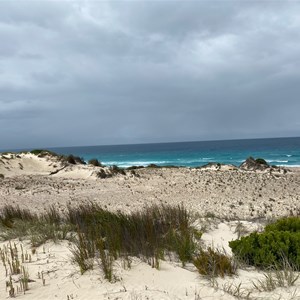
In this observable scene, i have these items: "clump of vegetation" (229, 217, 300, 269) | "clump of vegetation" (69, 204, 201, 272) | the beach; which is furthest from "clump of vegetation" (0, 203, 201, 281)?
"clump of vegetation" (229, 217, 300, 269)

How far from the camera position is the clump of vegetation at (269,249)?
18.4 feet

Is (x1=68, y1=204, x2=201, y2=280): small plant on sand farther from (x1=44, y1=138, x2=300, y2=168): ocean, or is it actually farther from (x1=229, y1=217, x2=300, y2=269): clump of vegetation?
(x1=44, y1=138, x2=300, y2=168): ocean

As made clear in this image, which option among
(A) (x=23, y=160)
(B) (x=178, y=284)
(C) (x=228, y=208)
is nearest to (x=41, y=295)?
(B) (x=178, y=284)

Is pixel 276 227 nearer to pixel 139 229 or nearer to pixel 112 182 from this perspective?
pixel 139 229

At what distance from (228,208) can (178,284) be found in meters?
9.59

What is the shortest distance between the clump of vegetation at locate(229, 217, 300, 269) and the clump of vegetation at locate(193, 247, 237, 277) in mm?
544

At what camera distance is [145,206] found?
1378cm

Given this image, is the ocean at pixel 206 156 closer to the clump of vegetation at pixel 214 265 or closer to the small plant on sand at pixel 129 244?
the small plant on sand at pixel 129 244

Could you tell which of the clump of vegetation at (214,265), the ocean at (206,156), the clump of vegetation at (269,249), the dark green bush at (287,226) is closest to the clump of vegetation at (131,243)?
the clump of vegetation at (214,265)

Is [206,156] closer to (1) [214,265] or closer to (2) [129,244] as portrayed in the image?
(2) [129,244]

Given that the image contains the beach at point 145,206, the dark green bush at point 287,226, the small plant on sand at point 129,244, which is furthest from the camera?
the dark green bush at point 287,226

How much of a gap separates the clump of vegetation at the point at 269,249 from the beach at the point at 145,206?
0.29 meters

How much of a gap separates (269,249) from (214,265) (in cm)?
141

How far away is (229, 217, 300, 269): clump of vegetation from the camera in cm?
561
